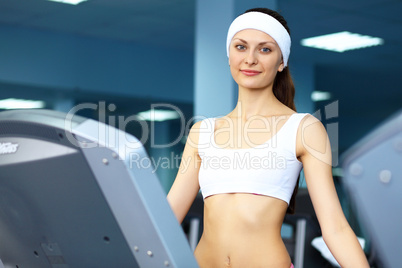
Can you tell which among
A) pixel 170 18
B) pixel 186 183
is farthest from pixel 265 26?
pixel 170 18

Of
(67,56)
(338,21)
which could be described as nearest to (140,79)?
(67,56)

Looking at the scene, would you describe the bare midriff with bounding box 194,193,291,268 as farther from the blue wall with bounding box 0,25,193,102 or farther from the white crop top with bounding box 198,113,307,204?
the blue wall with bounding box 0,25,193,102

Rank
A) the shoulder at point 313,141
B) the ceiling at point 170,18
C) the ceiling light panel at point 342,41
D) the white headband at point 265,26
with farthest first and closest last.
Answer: the ceiling light panel at point 342,41
the ceiling at point 170,18
the white headband at point 265,26
the shoulder at point 313,141

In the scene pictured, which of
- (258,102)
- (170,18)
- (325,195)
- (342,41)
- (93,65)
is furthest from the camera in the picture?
(93,65)

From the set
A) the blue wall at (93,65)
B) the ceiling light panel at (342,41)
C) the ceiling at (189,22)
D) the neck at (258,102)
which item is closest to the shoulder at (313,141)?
the neck at (258,102)

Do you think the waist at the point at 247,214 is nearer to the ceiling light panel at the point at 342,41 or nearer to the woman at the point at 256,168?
the woman at the point at 256,168

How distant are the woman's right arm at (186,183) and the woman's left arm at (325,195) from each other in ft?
0.98

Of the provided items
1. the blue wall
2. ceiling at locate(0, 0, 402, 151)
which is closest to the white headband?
ceiling at locate(0, 0, 402, 151)

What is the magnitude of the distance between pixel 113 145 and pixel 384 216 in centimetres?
34

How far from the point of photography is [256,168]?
5.31 feet

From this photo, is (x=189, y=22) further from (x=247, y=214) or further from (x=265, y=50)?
(x=247, y=214)

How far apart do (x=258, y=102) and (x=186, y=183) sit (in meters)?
0.31

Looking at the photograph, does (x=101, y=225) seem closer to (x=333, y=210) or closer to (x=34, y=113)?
(x=34, y=113)

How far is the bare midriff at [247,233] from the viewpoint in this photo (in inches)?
63.3
